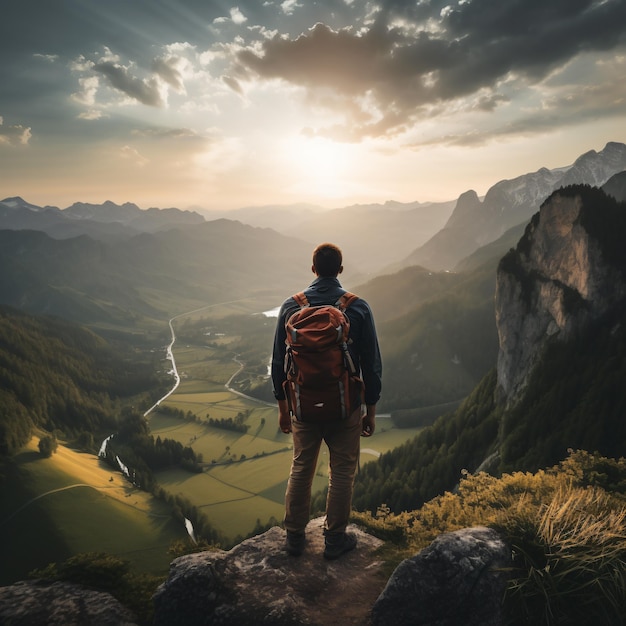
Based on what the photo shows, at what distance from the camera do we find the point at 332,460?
30.6 ft

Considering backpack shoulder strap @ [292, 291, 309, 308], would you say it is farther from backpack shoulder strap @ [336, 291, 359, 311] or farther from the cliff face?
the cliff face

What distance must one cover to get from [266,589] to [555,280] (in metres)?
116

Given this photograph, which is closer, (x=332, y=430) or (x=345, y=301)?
(x=332, y=430)

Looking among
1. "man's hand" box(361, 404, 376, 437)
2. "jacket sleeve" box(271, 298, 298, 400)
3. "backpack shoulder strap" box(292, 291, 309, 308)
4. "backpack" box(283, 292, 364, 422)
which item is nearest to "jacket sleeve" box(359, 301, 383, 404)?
"man's hand" box(361, 404, 376, 437)

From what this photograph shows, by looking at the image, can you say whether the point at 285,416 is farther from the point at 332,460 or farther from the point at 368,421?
the point at 368,421

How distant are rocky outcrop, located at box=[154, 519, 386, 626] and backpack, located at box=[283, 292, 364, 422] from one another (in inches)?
143

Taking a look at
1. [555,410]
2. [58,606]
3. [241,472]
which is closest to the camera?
[58,606]

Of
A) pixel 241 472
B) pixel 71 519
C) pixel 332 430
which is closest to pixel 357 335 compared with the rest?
pixel 332 430

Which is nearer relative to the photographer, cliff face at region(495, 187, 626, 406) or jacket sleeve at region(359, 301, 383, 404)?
jacket sleeve at region(359, 301, 383, 404)

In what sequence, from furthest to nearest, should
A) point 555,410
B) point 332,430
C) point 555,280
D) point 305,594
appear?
point 555,280
point 555,410
point 332,430
point 305,594

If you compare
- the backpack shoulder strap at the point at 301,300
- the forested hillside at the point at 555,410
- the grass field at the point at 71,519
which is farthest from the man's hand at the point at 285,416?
the grass field at the point at 71,519

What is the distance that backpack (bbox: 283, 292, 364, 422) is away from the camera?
27.8ft

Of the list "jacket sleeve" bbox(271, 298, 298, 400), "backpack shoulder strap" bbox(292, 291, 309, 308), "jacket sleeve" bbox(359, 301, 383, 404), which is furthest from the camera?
"jacket sleeve" bbox(271, 298, 298, 400)

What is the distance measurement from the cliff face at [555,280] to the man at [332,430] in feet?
342
